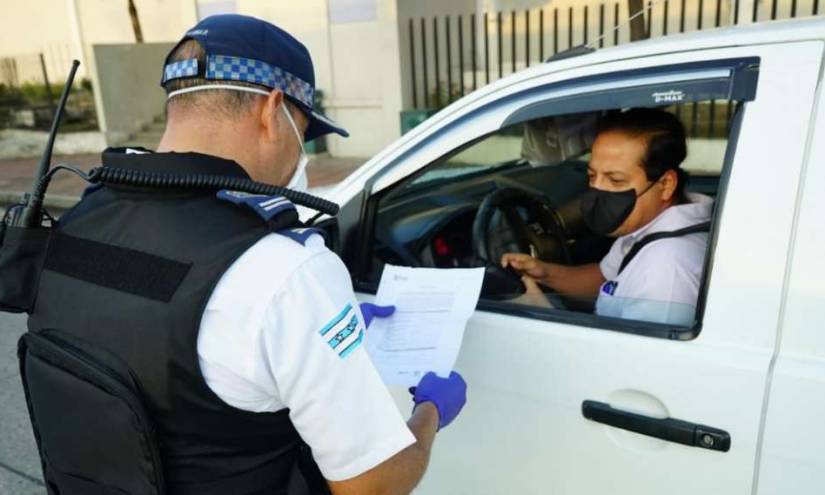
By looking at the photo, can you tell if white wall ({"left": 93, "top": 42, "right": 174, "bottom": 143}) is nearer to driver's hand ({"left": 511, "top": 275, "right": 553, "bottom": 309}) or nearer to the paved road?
the paved road

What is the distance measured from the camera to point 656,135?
6.29 ft

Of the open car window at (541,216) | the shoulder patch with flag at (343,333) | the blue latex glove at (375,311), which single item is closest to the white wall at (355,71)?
the open car window at (541,216)

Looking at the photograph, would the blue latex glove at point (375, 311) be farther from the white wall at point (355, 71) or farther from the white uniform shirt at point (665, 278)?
the white wall at point (355, 71)

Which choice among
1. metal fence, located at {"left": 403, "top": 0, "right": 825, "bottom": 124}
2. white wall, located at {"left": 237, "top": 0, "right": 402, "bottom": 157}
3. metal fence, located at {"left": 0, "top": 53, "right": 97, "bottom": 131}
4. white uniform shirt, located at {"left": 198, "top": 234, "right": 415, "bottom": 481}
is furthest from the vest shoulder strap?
metal fence, located at {"left": 0, "top": 53, "right": 97, "bottom": 131}

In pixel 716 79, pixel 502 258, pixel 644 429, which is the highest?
pixel 716 79

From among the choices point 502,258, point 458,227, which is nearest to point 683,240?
point 502,258

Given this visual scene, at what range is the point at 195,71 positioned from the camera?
1.21 metres

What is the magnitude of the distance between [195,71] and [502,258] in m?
1.28

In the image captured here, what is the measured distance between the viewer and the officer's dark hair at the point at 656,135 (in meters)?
1.91

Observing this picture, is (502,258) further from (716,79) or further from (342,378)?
(342,378)

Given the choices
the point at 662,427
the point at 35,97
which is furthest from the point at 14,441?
the point at 35,97

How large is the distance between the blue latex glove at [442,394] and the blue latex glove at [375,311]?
0.25 m

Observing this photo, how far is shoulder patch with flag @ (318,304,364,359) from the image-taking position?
42.3 inches

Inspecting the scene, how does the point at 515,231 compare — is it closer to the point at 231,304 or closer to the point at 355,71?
the point at 231,304
